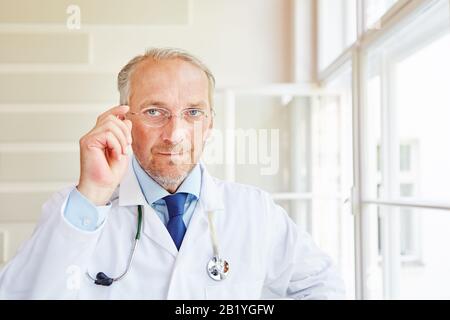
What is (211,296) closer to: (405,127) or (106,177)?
(106,177)

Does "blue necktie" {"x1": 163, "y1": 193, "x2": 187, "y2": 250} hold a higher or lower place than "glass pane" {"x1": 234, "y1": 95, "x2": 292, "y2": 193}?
lower

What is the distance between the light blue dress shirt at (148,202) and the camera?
0.68 meters

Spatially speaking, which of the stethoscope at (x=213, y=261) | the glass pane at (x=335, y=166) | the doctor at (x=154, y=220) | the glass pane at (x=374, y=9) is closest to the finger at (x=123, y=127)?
the doctor at (x=154, y=220)

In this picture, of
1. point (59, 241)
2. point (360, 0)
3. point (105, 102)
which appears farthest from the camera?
point (360, 0)

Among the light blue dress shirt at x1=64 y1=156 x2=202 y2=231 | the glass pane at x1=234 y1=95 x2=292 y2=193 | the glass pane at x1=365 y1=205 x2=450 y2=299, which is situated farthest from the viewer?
the glass pane at x1=365 y1=205 x2=450 y2=299

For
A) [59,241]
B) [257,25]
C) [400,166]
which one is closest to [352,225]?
[400,166]

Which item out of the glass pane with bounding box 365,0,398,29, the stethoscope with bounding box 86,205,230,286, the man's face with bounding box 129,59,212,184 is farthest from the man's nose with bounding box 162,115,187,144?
the glass pane with bounding box 365,0,398,29

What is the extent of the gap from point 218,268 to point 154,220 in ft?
0.41

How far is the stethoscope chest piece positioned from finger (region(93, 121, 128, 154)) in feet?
0.71

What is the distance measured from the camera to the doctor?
0.69 meters

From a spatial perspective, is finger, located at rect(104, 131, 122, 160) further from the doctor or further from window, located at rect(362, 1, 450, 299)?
window, located at rect(362, 1, 450, 299)

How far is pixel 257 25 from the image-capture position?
0.82 metres

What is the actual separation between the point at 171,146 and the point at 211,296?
0.24 metres

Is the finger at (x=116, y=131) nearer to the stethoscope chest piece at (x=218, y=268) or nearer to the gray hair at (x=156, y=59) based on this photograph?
the gray hair at (x=156, y=59)
